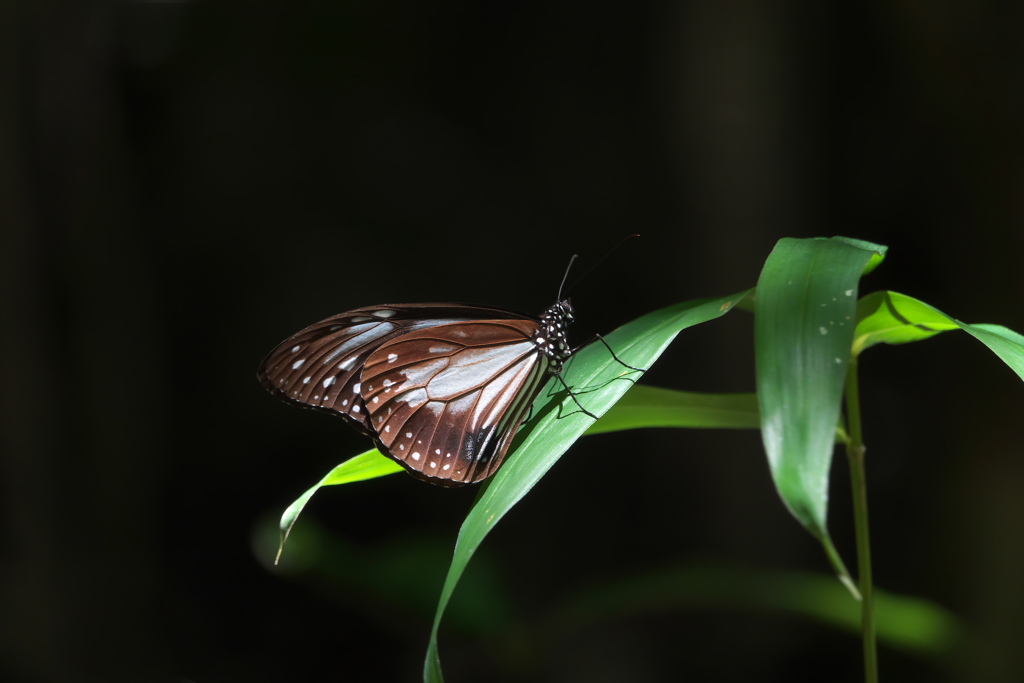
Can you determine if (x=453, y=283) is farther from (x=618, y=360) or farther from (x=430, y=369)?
(x=618, y=360)

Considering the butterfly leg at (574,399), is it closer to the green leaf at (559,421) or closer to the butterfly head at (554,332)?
the green leaf at (559,421)

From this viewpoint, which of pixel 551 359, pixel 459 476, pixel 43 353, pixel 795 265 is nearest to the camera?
pixel 795 265

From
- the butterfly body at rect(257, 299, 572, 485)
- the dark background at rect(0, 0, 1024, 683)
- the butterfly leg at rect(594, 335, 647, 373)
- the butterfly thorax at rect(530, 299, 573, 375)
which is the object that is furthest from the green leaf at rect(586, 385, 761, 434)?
the dark background at rect(0, 0, 1024, 683)

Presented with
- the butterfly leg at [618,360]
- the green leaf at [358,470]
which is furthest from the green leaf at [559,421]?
the green leaf at [358,470]

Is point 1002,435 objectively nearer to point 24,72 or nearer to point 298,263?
point 298,263

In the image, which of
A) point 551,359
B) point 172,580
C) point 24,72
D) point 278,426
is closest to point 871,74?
point 551,359

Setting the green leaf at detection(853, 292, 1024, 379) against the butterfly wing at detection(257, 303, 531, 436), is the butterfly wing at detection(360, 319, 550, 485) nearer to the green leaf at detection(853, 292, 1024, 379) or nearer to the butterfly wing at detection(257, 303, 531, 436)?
the butterfly wing at detection(257, 303, 531, 436)
